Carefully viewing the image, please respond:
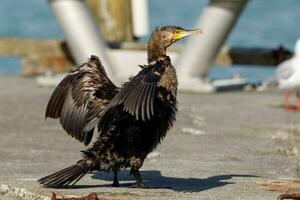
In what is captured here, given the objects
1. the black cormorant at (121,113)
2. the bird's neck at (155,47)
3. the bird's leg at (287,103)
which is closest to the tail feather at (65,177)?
the black cormorant at (121,113)

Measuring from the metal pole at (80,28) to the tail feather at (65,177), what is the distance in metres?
7.97

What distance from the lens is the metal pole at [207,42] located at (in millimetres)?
16625

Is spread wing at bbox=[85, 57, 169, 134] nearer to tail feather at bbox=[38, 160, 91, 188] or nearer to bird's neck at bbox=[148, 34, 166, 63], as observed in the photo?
bird's neck at bbox=[148, 34, 166, 63]

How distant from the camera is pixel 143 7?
1900 centimetres

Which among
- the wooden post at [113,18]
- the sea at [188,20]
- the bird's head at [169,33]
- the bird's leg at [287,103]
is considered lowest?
the sea at [188,20]

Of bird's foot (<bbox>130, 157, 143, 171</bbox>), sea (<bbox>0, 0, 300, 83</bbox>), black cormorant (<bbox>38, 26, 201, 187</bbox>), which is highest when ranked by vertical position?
black cormorant (<bbox>38, 26, 201, 187</bbox>)

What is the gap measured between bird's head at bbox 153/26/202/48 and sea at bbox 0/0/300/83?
2357 centimetres

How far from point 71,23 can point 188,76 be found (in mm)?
1877

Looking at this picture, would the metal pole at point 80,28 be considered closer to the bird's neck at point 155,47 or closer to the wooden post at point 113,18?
the wooden post at point 113,18

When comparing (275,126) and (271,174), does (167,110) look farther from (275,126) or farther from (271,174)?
(275,126)

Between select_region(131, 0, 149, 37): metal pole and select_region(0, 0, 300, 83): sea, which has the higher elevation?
select_region(131, 0, 149, 37): metal pole

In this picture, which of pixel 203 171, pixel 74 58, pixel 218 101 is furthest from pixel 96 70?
pixel 74 58

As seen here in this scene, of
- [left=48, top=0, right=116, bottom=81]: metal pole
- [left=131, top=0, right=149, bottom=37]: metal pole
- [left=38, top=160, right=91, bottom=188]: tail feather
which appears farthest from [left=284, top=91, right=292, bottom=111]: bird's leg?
[left=38, top=160, right=91, bottom=188]: tail feather

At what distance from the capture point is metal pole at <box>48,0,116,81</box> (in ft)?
55.1
